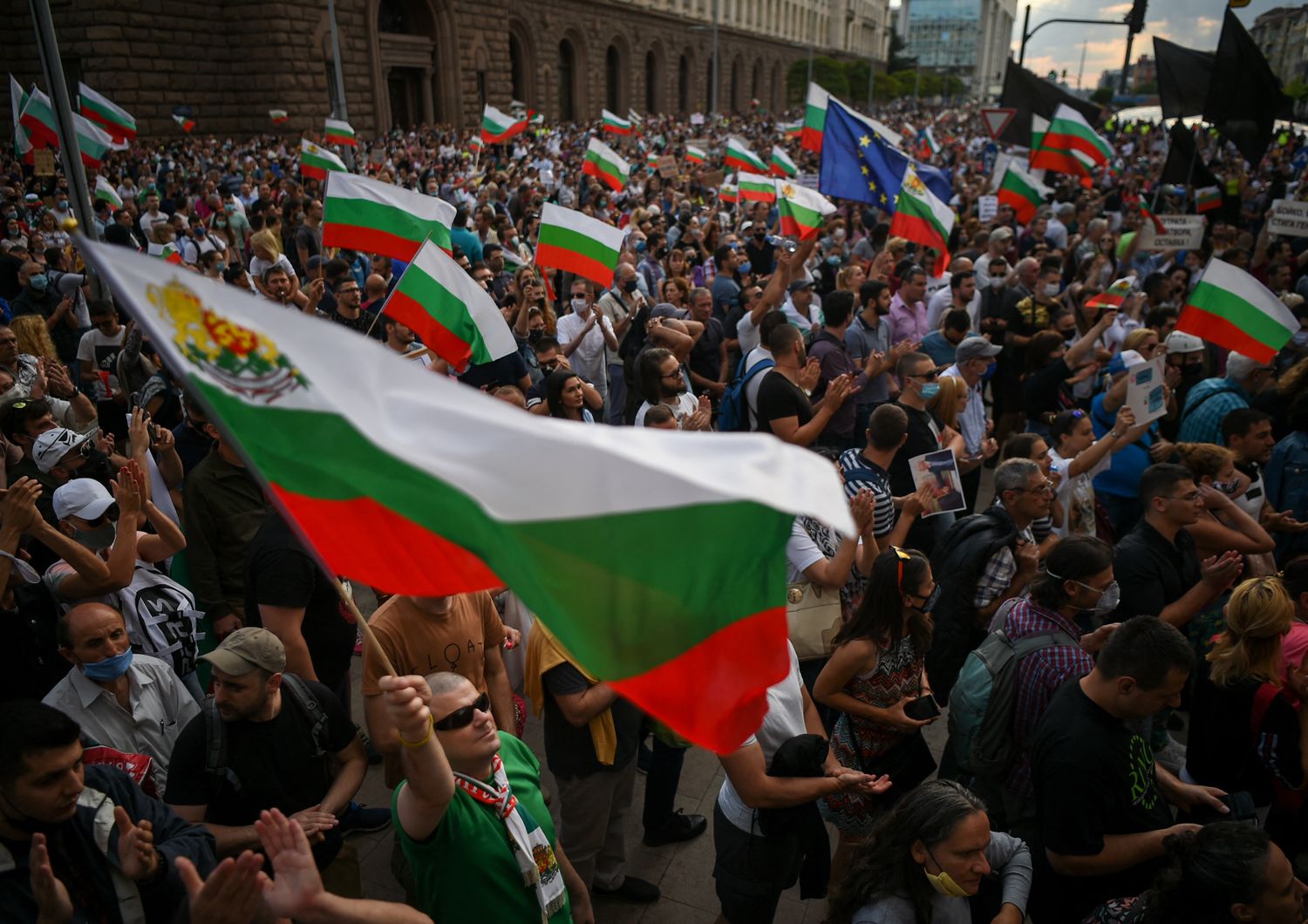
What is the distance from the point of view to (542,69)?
135 ft

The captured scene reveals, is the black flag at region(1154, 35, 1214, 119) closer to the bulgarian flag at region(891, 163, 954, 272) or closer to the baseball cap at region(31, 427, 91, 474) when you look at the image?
the bulgarian flag at region(891, 163, 954, 272)

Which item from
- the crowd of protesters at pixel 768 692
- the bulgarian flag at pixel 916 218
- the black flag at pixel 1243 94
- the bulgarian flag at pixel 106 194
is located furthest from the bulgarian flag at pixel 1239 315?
the bulgarian flag at pixel 106 194

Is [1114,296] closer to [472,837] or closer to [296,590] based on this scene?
[296,590]

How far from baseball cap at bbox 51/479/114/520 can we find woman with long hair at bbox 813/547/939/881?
9.77 feet

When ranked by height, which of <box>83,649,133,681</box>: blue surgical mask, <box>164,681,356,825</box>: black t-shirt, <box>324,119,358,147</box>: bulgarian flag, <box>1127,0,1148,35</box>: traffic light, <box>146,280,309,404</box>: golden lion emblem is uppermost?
<box>1127,0,1148,35</box>: traffic light

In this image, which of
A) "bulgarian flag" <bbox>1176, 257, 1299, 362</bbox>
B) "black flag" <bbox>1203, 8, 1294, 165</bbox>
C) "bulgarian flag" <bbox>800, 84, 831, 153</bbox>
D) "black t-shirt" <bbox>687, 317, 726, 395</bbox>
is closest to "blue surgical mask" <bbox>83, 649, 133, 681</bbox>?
"black t-shirt" <bbox>687, 317, 726, 395</bbox>

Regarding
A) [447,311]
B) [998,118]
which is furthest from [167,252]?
[998,118]

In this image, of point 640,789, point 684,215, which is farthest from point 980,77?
point 640,789

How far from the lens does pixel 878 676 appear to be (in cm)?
336

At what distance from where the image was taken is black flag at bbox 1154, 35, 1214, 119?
12812 mm

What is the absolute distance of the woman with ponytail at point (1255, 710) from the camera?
3.21m

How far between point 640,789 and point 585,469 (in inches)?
125

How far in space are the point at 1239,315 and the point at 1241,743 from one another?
395 centimetres

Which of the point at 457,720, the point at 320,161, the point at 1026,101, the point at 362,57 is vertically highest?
the point at 362,57
